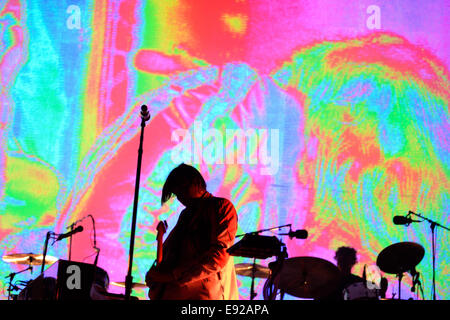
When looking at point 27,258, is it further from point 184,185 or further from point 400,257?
point 184,185

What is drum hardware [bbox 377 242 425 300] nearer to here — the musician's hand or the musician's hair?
the musician's hair

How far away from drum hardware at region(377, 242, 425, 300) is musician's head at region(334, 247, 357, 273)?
45 centimetres

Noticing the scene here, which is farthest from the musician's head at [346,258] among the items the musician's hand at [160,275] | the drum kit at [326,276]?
the musician's hand at [160,275]

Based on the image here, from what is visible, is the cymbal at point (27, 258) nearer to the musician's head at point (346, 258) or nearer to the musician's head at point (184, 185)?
the musician's head at point (346, 258)

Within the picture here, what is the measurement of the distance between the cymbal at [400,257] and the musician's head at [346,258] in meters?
0.45

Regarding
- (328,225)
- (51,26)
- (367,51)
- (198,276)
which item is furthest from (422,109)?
(198,276)

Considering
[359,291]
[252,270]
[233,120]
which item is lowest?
[359,291]

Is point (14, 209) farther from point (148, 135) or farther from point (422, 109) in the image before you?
point (422, 109)

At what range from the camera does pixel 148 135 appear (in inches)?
249

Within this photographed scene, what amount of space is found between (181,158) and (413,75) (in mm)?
2702

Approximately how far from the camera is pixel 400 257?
4.94 m

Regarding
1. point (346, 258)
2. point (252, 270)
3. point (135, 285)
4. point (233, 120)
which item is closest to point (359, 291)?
point (346, 258)

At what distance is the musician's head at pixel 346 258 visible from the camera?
17.7 ft

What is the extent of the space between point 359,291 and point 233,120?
2407mm
